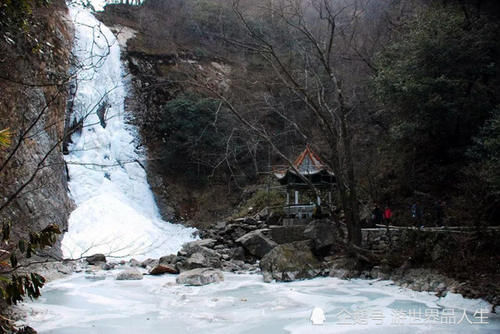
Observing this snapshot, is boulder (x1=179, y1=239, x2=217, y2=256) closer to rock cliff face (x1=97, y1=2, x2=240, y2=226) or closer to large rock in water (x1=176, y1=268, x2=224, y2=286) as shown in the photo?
large rock in water (x1=176, y1=268, x2=224, y2=286)

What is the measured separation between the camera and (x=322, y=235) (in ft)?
31.0

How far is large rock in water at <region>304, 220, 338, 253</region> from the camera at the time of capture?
9.37 meters

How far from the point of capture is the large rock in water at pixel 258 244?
11.0 metres

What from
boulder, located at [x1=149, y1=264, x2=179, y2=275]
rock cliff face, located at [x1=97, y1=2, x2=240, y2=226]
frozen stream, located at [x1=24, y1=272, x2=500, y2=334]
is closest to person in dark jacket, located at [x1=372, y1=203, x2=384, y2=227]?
frozen stream, located at [x1=24, y1=272, x2=500, y2=334]

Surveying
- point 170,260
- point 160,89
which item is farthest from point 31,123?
point 160,89

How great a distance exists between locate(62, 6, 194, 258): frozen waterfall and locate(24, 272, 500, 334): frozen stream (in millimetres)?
5000

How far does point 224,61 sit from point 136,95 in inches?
268

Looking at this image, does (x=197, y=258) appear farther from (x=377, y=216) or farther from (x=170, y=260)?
(x=377, y=216)

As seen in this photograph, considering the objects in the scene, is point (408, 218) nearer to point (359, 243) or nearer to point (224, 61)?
point (359, 243)

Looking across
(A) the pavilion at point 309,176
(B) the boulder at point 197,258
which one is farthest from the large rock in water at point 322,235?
(A) the pavilion at point 309,176

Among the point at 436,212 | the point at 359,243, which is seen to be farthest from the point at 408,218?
the point at 359,243

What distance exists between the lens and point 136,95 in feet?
70.5

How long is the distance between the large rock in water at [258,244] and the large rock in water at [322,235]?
5.24 feet

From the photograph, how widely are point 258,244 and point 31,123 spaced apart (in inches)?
245
